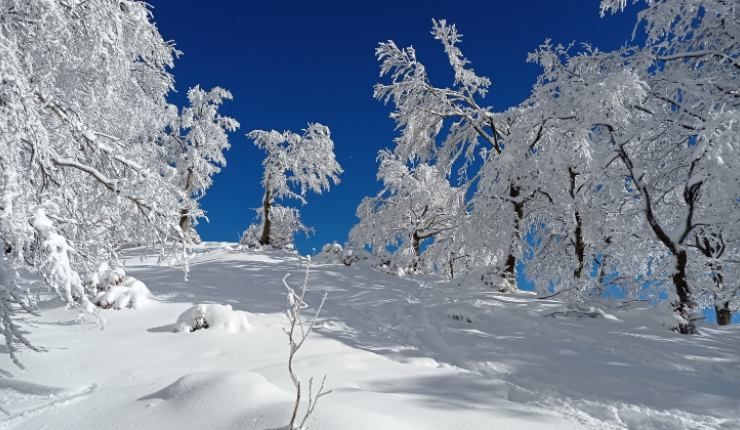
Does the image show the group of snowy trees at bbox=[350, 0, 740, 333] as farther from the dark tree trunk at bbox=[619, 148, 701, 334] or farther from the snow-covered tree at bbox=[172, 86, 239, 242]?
the snow-covered tree at bbox=[172, 86, 239, 242]

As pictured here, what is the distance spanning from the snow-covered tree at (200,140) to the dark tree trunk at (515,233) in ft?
49.5

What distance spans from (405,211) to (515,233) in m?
8.57

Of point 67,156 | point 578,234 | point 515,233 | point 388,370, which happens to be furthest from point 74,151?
point 578,234

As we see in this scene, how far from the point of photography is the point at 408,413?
3.20 meters

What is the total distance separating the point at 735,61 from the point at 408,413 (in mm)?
7772

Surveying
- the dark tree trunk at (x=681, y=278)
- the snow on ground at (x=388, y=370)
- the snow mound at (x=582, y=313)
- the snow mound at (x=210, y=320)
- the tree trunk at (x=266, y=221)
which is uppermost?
the tree trunk at (x=266, y=221)

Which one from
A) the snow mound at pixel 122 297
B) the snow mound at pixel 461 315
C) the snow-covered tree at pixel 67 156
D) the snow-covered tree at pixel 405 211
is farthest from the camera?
the snow-covered tree at pixel 405 211

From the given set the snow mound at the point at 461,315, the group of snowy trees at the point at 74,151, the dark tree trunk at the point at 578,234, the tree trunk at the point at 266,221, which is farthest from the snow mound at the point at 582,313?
the tree trunk at the point at 266,221

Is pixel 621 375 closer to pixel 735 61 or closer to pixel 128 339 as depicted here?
pixel 735 61

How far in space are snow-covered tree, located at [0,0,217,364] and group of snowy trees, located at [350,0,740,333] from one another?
649cm

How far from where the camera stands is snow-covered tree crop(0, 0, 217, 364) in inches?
123

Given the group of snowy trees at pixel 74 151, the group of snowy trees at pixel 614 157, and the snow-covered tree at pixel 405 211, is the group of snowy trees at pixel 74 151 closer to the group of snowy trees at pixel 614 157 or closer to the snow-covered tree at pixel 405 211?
the group of snowy trees at pixel 614 157

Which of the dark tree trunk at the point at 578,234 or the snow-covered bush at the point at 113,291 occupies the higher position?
the dark tree trunk at the point at 578,234

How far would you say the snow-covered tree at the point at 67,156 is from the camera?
3.12 meters
